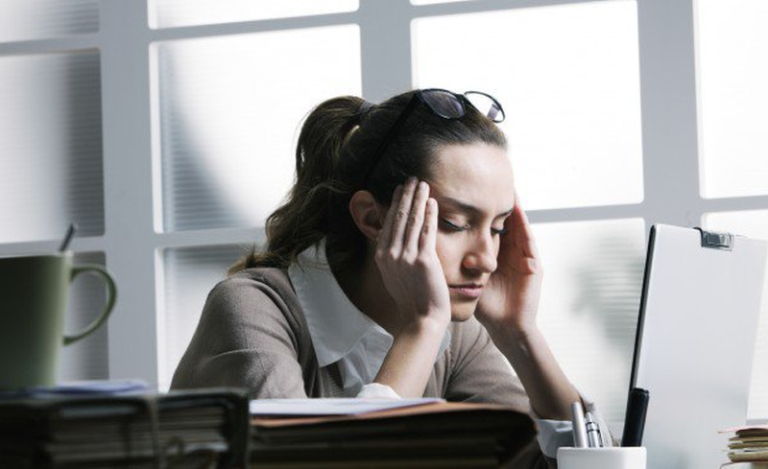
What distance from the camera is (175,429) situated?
590mm

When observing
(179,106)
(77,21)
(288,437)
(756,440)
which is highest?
(77,21)

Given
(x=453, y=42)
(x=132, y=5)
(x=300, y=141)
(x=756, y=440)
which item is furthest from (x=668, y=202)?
(x=132, y=5)

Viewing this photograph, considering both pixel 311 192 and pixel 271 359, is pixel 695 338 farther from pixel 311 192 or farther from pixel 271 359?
pixel 311 192

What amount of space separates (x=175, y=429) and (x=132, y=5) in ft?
6.78

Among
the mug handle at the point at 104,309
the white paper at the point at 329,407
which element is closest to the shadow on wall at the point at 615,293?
the white paper at the point at 329,407

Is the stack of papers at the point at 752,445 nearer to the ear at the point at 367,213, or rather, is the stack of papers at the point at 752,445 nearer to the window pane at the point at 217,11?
the ear at the point at 367,213

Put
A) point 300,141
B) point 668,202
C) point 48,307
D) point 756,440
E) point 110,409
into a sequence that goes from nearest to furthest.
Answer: point 110,409
point 48,307
point 756,440
point 300,141
point 668,202

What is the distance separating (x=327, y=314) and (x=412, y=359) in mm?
233

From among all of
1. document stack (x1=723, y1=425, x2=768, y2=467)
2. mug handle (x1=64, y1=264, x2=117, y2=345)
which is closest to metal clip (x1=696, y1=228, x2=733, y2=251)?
document stack (x1=723, y1=425, x2=768, y2=467)

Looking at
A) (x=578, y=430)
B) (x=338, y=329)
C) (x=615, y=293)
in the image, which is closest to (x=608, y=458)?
(x=578, y=430)

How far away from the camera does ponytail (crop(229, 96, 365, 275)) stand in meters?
1.95

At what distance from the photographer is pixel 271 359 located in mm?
1539

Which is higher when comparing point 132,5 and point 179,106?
point 132,5

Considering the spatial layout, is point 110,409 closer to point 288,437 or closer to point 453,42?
point 288,437
